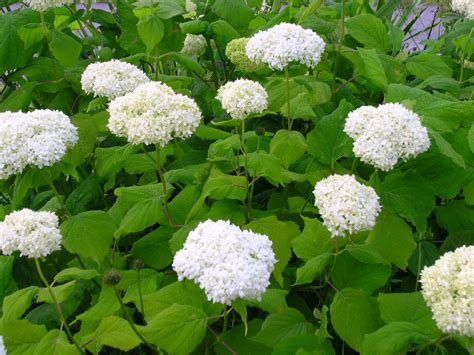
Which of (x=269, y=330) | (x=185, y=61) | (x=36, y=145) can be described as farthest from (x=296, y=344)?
(x=185, y=61)

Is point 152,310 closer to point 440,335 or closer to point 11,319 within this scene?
point 11,319

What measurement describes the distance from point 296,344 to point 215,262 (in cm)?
36

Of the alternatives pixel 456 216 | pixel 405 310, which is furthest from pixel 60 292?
pixel 456 216

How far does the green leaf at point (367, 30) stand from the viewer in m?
2.29

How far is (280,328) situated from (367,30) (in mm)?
1275

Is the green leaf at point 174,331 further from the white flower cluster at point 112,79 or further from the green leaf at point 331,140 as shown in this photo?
the white flower cluster at point 112,79

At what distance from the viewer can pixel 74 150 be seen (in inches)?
82.5

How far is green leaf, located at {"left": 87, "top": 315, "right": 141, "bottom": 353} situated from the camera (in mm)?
1471

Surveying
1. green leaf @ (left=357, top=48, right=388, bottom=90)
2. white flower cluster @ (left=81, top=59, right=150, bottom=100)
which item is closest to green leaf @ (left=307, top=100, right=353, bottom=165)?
green leaf @ (left=357, top=48, right=388, bottom=90)

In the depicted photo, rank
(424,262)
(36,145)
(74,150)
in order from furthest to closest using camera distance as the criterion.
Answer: (74,150)
(424,262)
(36,145)

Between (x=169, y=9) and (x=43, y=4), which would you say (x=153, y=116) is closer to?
(x=43, y=4)

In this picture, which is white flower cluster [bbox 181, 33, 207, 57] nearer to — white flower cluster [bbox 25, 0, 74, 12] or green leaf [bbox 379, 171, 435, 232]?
white flower cluster [bbox 25, 0, 74, 12]

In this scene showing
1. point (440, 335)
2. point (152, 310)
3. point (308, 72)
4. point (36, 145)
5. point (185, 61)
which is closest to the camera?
point (440, 335)

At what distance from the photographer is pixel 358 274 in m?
1.64
